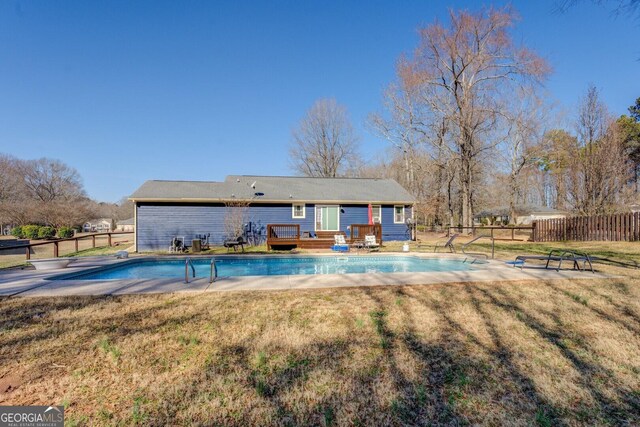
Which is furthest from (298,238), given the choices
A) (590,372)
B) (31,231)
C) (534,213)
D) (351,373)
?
(534,213)

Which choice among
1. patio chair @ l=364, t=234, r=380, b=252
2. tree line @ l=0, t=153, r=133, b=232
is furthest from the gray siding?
tree line @ l=0, t=153, r=133, b=232

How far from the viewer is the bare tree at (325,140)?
115 feet

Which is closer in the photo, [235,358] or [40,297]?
[235,358]

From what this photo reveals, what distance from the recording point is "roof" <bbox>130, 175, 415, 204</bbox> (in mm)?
16500

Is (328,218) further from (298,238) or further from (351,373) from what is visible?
(351,373)

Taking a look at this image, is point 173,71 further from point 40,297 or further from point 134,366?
point 134,366

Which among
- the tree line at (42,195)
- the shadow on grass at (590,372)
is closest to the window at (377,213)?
the shadow on grass at (590,372)

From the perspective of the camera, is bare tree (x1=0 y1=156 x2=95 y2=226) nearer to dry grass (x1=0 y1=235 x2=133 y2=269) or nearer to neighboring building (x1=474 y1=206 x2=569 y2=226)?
dry grass (x1=0 y1=235 x2=133 y2=269)

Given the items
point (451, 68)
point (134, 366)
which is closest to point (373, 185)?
point (451, 68)

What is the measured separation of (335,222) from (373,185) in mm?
4404

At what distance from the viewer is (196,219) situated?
16.5 m

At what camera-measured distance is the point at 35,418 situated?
8.14 feet

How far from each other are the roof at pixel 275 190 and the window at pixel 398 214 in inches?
21.2

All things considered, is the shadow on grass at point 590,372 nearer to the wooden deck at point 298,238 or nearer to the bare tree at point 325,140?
the wooden deck at point 298,238
